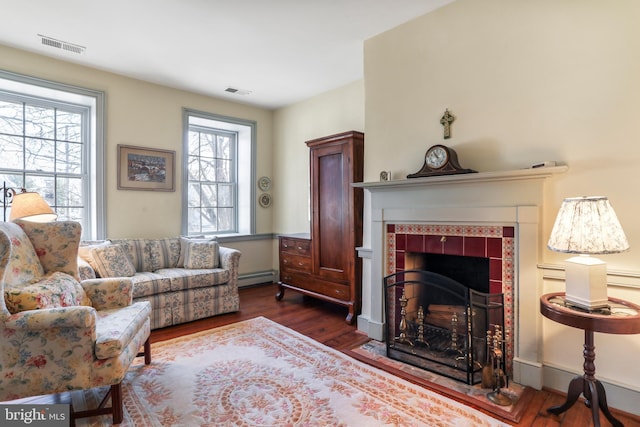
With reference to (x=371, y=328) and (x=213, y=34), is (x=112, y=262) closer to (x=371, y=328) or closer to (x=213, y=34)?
(x=213, y=34)

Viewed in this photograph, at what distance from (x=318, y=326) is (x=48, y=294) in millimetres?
2137

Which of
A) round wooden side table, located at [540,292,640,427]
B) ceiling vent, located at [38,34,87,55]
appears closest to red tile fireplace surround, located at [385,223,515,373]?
round wooden side table, located at [540,292,640,427]

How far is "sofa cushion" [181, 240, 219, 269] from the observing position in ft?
12.0

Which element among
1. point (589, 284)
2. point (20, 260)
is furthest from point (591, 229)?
point (20, 260)

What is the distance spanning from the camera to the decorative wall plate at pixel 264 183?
16.4 feet

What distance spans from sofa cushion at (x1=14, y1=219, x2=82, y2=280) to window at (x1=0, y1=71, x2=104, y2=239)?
1.57 meters

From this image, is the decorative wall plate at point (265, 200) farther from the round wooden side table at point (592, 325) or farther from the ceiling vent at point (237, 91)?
the round wooden side table at point (592, 325)

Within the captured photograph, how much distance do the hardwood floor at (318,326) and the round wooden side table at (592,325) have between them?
97 mm

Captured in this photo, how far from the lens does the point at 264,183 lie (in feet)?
16.5

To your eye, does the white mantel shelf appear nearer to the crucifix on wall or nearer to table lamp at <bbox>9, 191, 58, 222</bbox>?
the crucifix on wall

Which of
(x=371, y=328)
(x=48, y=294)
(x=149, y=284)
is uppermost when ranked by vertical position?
(x=48, y=294)

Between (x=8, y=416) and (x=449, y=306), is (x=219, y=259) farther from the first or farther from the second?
(x=449, y=306)

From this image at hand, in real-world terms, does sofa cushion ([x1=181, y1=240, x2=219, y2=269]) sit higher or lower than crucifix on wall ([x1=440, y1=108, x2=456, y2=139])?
lower

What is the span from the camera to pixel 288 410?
6.07ft
